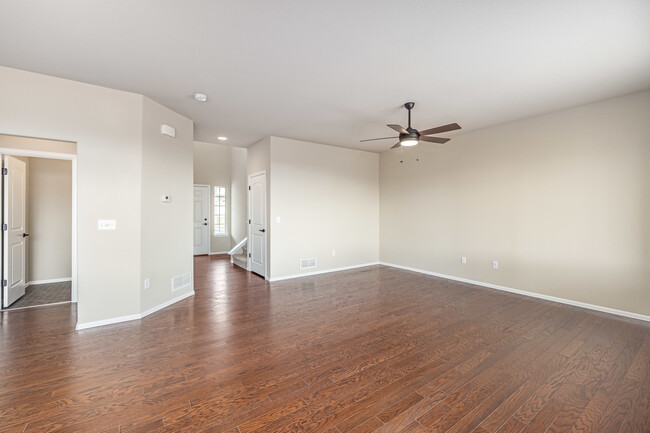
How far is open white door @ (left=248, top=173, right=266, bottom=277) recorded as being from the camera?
18.5 feet

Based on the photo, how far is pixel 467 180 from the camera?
5148mm

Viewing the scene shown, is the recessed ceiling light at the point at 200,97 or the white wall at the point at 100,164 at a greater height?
the recessed ceiling light at the point at 200,97

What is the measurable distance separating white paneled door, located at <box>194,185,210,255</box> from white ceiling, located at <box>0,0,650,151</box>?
513 centimetres

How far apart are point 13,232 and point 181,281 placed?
2.40 meters

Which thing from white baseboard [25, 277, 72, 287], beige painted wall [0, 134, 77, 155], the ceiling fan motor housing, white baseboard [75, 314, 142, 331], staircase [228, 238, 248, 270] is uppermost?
the ceiling fan motor housing

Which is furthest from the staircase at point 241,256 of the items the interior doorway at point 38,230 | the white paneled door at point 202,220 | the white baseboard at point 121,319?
the interior doorway at point 38,230

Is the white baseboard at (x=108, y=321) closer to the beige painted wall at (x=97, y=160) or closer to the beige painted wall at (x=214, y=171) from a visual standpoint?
the beige painted wall at (x=97, y=160)

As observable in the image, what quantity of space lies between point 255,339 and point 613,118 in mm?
5311

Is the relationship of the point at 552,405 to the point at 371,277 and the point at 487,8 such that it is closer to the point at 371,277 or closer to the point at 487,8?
the point at 487,8

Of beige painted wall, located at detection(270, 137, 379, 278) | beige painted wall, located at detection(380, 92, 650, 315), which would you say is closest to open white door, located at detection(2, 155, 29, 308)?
beige painted wall, located at detection(270, 137, 379, 278)

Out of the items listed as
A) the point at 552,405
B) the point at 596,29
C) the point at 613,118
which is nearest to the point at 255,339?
the point at 552,405

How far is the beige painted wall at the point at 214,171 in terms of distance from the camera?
343 inches

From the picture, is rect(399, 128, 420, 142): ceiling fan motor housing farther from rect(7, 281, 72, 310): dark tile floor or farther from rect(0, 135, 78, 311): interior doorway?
rect(7, 281, 72, 310): dark tile floor

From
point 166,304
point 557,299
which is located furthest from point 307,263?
point 557,299
